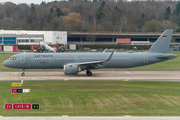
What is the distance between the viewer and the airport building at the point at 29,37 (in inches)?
4370

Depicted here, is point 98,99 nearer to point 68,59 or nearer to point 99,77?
point 99,77

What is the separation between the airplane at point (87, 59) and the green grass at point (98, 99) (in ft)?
26.8

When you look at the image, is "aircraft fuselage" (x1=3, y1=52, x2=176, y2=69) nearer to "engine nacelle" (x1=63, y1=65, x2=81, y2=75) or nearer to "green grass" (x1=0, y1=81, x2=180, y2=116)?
"engine nacelle" (x1=63, y1=65, x2=81, y2=75)

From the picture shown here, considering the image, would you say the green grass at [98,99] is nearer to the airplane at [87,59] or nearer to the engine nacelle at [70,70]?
the engine nacelle at [70,70]

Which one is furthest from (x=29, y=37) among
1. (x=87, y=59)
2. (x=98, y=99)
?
(x=98, y=99)

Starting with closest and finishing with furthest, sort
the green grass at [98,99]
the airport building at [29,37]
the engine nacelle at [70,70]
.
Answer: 1. the green grass at [98,99]
2. the engine nacelle at [70,70]
3. the airport building at [29,37]

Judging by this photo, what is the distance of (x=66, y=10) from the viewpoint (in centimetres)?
19212

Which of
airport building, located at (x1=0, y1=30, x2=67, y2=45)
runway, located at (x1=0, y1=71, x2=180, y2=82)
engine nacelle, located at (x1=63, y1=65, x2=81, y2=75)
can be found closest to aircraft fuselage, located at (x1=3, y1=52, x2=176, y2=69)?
runway, located at (x1=0, y1=71, x2=180, y2=82)

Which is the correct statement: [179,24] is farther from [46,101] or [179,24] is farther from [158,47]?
[46,101]

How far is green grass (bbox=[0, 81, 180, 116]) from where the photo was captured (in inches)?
746

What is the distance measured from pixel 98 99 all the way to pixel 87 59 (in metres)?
16.6

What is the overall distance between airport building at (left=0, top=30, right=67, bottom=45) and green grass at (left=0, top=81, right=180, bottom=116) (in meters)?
85.5

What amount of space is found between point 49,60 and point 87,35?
3768 inches

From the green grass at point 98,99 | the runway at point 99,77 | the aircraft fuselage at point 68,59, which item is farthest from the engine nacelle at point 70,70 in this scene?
the green grass at point 98,99
